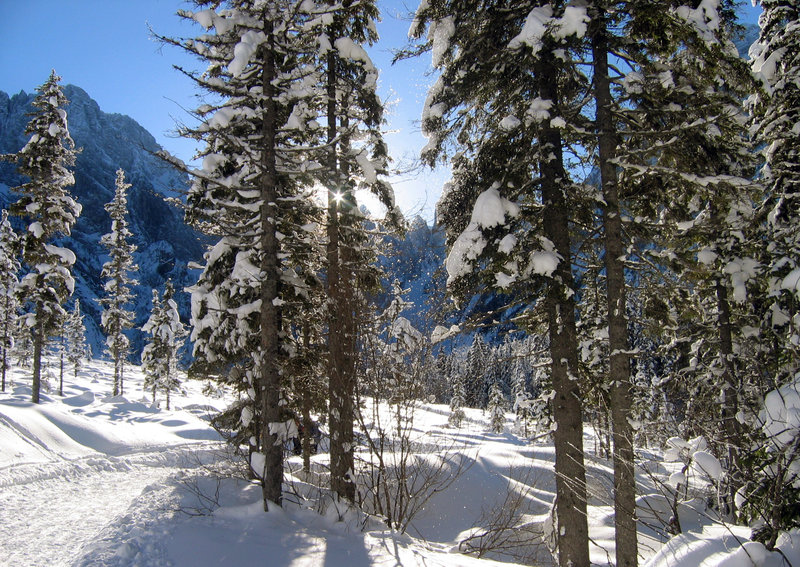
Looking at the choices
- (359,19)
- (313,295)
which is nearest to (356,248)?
(313,295)

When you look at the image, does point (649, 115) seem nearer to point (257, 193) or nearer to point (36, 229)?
point (257, 193)

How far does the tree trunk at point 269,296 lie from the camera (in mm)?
7613

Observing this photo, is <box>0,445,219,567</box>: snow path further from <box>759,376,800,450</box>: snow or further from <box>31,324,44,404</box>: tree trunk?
<box>31,324,44,404</box>: tree trunk

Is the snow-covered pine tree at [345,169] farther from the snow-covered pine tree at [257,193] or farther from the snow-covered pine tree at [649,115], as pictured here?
the snow-covered pine tree at [649,115]

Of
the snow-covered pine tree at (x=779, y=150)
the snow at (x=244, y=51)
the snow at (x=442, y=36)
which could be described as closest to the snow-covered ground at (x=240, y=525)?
the snow-covered pine tree at (x=779, y=150)

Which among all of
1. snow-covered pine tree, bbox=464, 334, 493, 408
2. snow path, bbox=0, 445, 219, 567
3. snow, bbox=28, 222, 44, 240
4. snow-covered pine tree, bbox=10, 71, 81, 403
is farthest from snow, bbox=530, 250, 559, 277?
snow, bbox=28, 222, 44, 240

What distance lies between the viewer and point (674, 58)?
6.51 metres

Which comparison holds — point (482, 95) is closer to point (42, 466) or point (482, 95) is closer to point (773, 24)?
point (773, 24)

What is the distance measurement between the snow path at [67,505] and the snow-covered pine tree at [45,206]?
1256 centimetres

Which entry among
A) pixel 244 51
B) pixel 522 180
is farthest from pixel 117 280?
pixel 522 180

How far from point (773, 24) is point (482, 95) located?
8.87 meters

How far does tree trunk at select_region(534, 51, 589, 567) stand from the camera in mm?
6902

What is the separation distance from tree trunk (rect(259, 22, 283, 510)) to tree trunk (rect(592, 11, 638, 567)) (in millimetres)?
5576

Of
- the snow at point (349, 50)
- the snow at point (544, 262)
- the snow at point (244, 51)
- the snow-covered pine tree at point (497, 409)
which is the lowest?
the snow-covered pine tree at point (497, 409)
